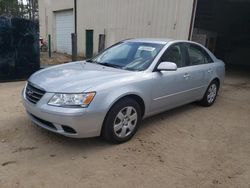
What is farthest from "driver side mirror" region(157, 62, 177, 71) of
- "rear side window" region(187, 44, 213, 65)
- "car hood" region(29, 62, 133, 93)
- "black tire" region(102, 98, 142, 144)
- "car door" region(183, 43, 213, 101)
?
"rear side window" region(187, 44, 213, 65)

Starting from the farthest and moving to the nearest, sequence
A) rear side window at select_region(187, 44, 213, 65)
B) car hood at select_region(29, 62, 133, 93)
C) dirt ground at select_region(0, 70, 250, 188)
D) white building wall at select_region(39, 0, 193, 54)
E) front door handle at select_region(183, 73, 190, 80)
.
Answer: white building wall at select_region(39, 0, 193, 54) < rear side window at select_region(187, 44, 213, 65) < front door handle at select_region(183, 73, 190, 80) < car hood at select_region(29, 62, 133, 93) < dirt ground at select_region(0, 70, 250, 188)

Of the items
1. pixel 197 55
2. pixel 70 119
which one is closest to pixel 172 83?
pixel 197 55

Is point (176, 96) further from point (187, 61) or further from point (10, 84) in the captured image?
point (10, 84)

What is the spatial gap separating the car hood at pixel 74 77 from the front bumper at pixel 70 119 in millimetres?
207

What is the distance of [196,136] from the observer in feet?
13.3

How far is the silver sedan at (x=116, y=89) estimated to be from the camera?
3.12m

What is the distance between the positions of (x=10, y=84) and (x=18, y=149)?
3942 mm

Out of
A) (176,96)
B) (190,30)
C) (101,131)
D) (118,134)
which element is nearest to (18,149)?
(101,131)

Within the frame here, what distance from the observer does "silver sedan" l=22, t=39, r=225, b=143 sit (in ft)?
10.2

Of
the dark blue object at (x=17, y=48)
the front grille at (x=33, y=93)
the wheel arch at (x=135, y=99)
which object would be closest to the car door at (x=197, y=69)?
the wheel arch at (x=135, y=99)

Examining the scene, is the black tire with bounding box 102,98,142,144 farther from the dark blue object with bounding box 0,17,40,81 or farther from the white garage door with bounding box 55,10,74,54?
the white garage door with bounding box 55,10,74,54

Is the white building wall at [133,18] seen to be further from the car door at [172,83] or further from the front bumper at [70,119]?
the front bumper at [70,119]

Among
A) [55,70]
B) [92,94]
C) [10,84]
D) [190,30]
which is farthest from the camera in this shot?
[190,30]

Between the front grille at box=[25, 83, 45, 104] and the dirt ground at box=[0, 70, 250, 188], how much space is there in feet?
2.00
